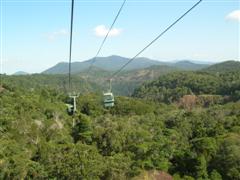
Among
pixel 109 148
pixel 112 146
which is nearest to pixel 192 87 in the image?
pixel 109 148

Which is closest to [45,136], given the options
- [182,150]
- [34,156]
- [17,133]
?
[17,133]

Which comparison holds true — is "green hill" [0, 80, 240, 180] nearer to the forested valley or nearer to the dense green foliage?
the forested valley

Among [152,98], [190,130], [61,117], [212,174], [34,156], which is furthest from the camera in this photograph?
[152,98]

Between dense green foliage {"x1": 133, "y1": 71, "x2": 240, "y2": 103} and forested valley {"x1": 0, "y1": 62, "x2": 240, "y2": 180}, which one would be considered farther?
dense green foliage {"x1": 133, "y1": 71, "x2": 240, "y2": 103}

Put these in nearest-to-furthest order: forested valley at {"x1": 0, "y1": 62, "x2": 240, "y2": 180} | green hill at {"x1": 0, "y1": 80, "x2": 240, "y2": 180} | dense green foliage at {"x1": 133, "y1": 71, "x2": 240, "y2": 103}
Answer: green hill at {"x1": 0, "y1": 80, "x2": 240, "y2": 180} < forested valley at {"x1": 0, "y1": 62, "x2": 240, "y2": 180} < dense green foliage at {"x1": 133, "y1": 71, "x2": 240, "y2": 103}

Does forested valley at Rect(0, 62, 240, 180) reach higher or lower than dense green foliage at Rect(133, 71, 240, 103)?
lower

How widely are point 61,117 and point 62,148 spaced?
28.4 meters

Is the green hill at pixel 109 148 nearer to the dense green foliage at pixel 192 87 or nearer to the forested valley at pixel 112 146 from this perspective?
the forested valley at pixel 112 146

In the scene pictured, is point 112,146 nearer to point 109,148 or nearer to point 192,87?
point 109,148

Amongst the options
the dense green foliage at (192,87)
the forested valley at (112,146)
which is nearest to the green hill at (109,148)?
the forested valley at (112,146)

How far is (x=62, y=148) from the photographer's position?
116 ft

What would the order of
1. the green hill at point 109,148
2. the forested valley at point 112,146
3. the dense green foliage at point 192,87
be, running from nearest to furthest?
the green hill at point 109,148, the forested valley at point 112,146, the dense green foliage at point 192,87

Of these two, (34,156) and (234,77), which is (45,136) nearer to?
(34,156)

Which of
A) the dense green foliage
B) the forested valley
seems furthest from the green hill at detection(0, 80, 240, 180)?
the dense green foliage
